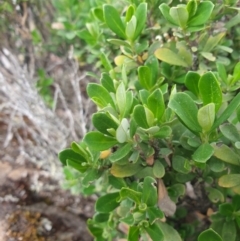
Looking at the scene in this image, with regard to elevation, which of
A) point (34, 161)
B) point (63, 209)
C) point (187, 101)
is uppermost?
point (187, 101)

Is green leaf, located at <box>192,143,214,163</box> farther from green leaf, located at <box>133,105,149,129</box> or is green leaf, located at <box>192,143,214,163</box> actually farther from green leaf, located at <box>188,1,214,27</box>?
green leaf, located at <box>188,1,214,27</box>

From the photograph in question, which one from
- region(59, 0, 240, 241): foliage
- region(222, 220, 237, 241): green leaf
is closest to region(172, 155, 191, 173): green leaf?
region(59, 0, 240, 241): foliage

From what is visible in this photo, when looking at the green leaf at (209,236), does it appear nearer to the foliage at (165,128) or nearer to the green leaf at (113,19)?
the foliage at (165,128)

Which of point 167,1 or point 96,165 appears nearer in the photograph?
point 96,165

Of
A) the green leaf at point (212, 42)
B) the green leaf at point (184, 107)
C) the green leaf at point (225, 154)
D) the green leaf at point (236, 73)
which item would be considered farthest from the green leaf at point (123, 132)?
the green leaf at point (212, 42)

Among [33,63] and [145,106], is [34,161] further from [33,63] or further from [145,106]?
[145,106]

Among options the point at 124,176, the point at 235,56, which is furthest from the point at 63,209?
the point at 235,56
